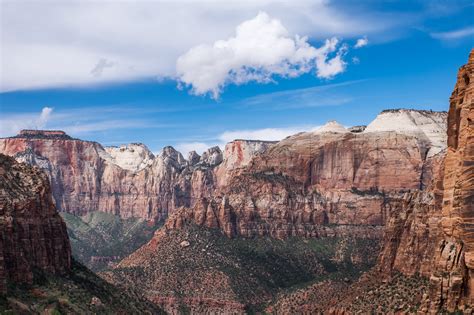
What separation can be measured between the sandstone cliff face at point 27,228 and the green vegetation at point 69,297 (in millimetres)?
1989

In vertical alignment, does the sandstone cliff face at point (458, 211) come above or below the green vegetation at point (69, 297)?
above

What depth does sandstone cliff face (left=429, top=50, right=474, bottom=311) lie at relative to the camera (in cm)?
8950

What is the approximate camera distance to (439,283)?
9606 centimetres

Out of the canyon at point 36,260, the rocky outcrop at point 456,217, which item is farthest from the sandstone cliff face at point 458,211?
the canyon at point 36,260

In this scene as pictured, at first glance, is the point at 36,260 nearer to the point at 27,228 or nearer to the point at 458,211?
the point at 27,228

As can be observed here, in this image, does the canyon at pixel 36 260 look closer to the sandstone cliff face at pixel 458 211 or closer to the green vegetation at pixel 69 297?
the green vegetation at pixel 69 297

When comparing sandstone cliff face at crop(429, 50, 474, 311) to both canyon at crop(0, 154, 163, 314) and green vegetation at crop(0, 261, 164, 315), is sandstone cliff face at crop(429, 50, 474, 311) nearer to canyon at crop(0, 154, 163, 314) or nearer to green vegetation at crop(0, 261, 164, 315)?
green vegetation at crop(0, 261, 164, 315)

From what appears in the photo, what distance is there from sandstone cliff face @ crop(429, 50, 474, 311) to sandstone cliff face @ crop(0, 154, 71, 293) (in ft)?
192

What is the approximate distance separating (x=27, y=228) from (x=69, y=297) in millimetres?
12181

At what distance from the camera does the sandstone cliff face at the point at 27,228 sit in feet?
349

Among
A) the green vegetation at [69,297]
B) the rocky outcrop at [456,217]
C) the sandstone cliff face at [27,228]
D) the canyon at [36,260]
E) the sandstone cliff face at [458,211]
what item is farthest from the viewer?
the sandstone cliff face at [27,228]

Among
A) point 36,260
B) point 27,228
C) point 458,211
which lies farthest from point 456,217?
point 36,260

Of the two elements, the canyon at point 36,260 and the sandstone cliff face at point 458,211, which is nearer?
the sandstone cliff face at point 458,211

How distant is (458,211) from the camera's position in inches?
3602
